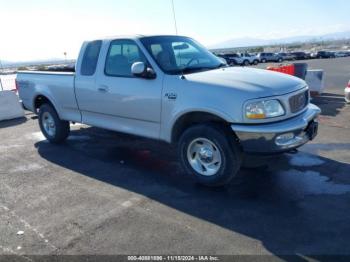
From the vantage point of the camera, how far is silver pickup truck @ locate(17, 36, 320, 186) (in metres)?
4.58

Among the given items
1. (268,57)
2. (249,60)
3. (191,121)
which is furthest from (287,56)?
(191,121)

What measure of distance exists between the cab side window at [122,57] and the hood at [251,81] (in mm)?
1049

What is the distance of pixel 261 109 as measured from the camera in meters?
4.54

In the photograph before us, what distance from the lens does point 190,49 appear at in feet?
19.7

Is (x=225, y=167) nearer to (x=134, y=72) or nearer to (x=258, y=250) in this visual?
(x=258, y=250)

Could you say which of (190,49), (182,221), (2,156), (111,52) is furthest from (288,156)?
(2,156)

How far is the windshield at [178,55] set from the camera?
549 cm

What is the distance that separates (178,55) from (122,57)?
92 cm

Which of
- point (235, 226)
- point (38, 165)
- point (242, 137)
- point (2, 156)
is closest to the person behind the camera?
point (235, 226)

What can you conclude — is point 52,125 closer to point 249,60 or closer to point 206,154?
point 206,154

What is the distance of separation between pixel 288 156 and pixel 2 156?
208 inches

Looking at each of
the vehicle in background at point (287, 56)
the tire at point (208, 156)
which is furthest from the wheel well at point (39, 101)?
the vehicle in background at point (287, 56)

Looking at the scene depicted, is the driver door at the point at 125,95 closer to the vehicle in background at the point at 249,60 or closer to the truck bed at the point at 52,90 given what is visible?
the truck bed at the point at 52,90

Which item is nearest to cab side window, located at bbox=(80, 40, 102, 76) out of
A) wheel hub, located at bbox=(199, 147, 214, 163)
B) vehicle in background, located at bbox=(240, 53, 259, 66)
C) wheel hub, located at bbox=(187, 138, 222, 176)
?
wheel hub, located at bbox=(187, 138, 222, 176)
